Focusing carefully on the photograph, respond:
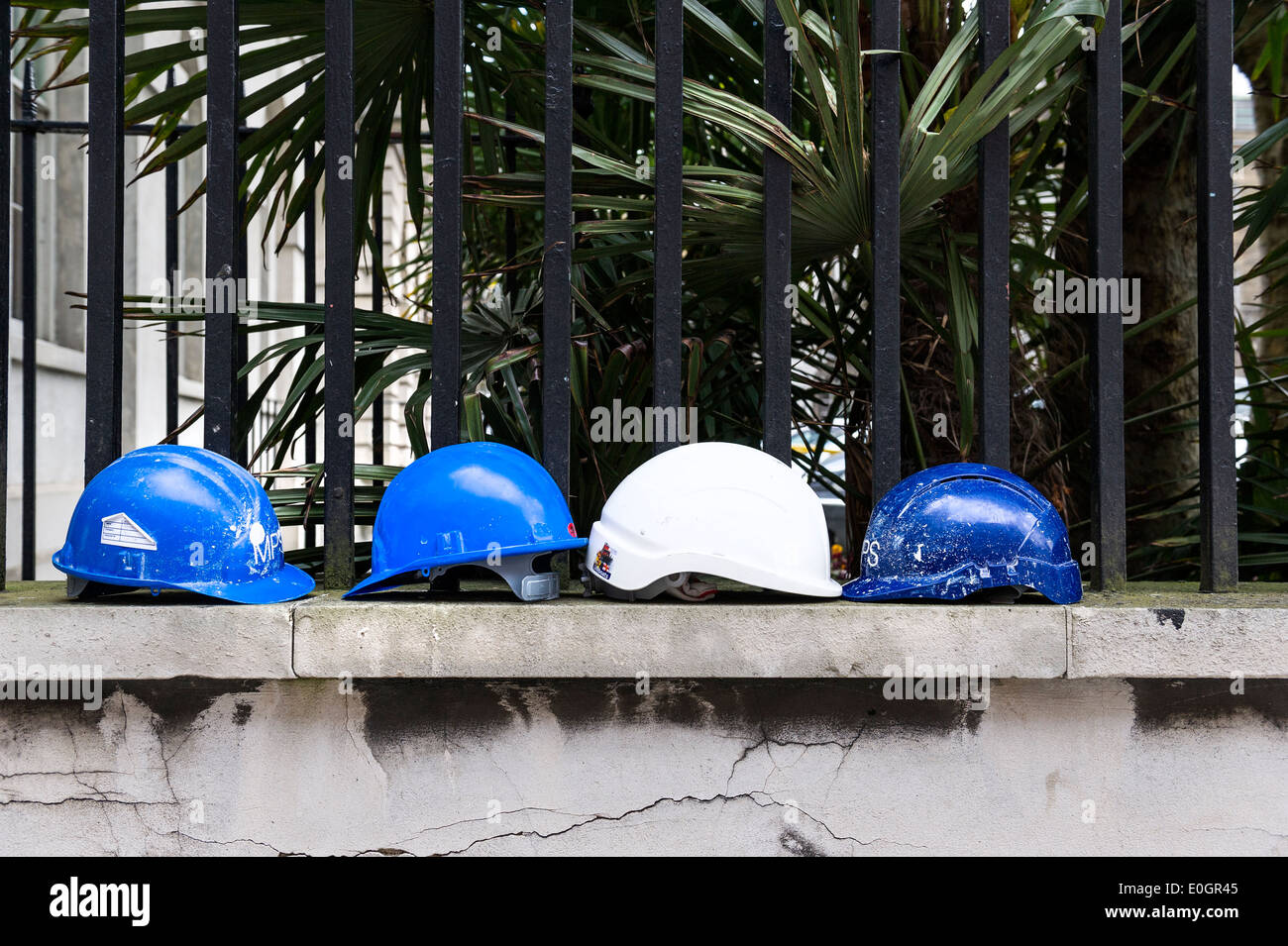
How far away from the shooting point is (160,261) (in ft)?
25.4

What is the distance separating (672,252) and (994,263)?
722mm

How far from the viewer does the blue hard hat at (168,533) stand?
1931mm

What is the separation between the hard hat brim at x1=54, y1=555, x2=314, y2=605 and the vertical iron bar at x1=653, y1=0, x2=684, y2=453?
0.86m

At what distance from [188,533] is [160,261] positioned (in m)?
6.78

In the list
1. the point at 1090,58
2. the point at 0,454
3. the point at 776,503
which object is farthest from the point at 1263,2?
the point at 0,454

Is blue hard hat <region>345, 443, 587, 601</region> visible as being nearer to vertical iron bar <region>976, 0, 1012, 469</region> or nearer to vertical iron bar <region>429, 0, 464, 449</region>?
vertical iron bar <region>429, 0, 464, 449</region>

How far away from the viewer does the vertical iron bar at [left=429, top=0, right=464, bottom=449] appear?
2.14 meters

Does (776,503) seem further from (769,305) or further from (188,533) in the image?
(188,533)

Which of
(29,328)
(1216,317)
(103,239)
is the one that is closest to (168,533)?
(103,239)

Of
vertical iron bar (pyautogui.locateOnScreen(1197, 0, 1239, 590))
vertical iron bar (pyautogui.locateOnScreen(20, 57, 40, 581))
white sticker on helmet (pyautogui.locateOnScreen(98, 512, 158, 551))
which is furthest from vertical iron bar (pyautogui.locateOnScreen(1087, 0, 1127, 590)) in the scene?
vertical iron bar (pyautogui.locateOnScreen(20, 57, 40, 581))

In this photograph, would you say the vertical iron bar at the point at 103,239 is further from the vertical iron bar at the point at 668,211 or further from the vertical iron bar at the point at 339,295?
the vertical iron bar at the point at 668,211

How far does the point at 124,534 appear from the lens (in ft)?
6.37

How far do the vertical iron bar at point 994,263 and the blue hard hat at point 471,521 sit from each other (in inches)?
38.4

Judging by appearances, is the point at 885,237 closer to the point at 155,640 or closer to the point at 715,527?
the point at 715,527
